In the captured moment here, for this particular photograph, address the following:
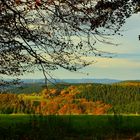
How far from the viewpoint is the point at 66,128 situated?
659 inches

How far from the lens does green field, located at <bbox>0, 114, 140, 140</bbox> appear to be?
15.2 meters

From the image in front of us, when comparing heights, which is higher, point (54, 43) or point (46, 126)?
point (54, 43)

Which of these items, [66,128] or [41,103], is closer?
[66,128]

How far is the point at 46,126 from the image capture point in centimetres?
1645

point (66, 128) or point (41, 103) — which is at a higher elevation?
point (41, 103)

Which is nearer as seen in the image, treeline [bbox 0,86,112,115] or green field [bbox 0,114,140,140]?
green field [bbox 0,114,140,140]

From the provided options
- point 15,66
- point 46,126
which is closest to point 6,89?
point 15,66

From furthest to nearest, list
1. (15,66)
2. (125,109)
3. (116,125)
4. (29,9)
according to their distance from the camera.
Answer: (125,109) < (116,125) < (15,66) < (29,9)

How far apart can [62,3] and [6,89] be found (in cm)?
367

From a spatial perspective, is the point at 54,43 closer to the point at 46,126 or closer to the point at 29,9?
the point at 29,9

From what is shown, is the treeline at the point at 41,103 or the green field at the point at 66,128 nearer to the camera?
the green field at the point at 66,128

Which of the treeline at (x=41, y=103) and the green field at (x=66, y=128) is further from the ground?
the treeline at (x=41, y=103)

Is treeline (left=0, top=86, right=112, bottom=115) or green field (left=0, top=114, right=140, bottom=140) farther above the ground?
treeline (left=0, top=86, right=112, bottom=115)

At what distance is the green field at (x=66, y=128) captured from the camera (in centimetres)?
1523
